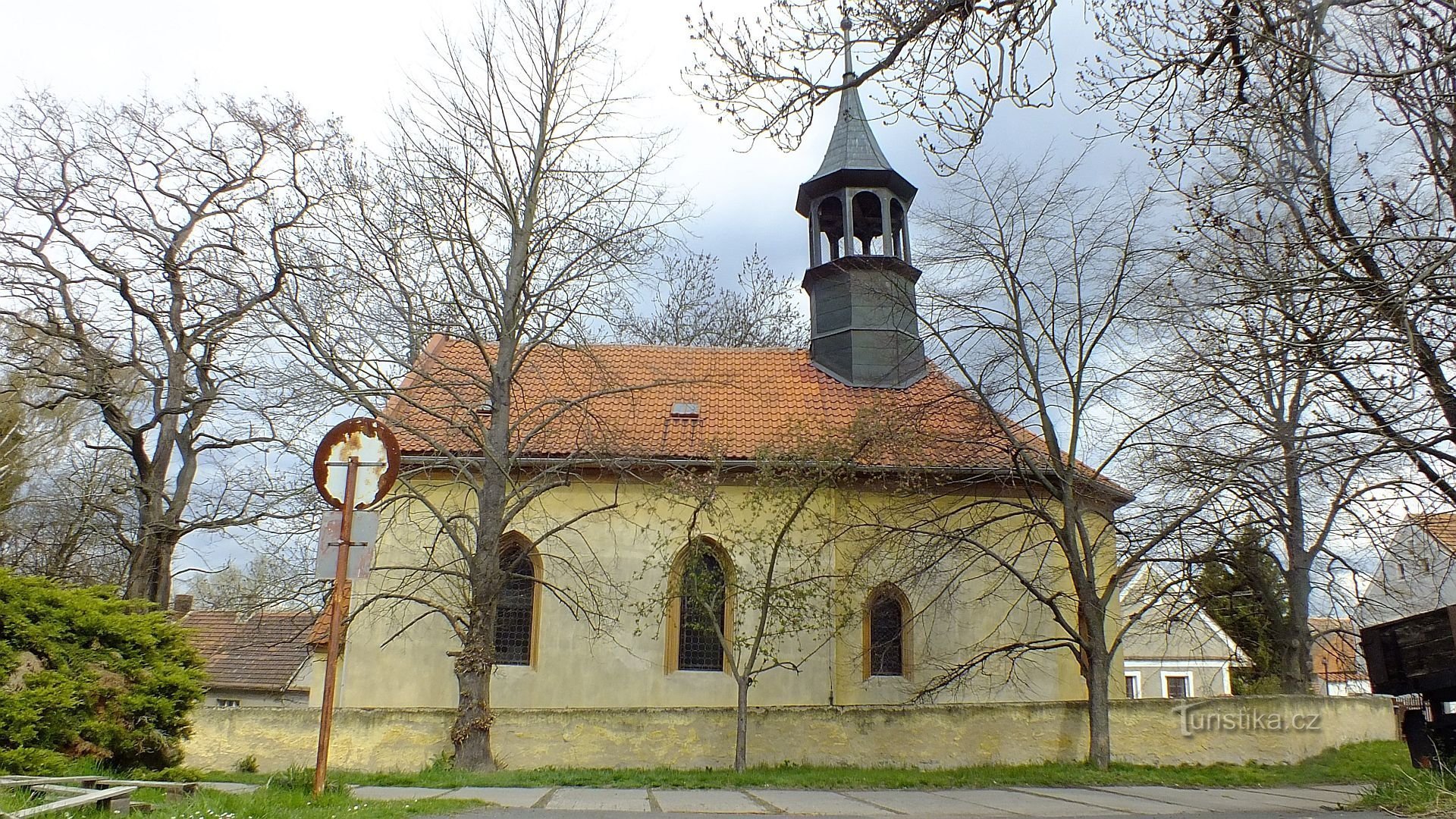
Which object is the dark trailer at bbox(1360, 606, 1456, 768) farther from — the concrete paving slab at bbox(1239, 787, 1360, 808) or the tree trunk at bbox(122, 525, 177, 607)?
the tree trunk at bbox(122, 525, 177, 607)

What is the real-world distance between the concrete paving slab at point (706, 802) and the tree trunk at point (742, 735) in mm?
2574

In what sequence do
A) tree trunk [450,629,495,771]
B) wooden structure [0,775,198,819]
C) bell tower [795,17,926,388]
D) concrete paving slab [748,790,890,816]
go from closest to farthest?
wooden structure [0,775,198,819], concrete paving slab [748,790,890,816], tree trunk [450,629,495,771], bell tower [795,17,926,388]

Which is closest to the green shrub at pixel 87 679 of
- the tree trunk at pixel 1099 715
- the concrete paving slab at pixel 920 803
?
the concrete paving slab at pixel 920 803

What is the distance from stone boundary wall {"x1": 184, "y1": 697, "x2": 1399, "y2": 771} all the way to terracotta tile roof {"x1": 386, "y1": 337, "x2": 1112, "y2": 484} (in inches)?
156

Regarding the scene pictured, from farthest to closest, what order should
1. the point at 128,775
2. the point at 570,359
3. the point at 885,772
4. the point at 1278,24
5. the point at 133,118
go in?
the point at 570,359 → the point at 133,118 → the point at 885,772 → the point at 128,775 → the point at 1278,24

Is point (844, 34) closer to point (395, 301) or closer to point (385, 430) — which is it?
point (385, 430)

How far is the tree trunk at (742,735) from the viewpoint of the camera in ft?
44.3

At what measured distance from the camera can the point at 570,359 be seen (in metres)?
17.6

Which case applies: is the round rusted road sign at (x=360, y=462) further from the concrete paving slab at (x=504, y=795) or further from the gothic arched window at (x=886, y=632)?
the gothic arched window at (x=886, y=632)

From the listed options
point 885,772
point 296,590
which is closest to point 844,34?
point 885,772

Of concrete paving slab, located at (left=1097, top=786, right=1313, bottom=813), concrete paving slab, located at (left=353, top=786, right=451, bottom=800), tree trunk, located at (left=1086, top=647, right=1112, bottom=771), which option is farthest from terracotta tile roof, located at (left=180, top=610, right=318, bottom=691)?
concrete paving slab, located at (left=1097, top=786, right=1313, bottom=813)

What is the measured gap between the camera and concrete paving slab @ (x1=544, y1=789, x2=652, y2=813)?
27.6 ft

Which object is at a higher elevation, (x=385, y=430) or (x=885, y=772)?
(x=385, y=430)

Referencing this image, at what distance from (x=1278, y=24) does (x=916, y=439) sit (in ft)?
31.8
